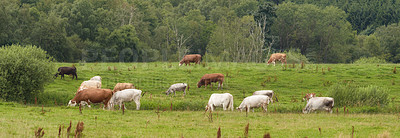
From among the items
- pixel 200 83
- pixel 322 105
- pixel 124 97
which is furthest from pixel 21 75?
pixel 322 105

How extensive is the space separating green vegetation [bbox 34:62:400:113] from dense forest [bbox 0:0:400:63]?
31.1m

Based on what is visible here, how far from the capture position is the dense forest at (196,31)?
2928 inches

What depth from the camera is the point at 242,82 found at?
125 feet

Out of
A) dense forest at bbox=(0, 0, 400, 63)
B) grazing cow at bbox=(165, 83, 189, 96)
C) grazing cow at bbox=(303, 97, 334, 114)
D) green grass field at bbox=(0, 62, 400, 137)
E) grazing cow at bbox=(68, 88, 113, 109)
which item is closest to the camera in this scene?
green grass field at bbox=(0, 62, 400, 137)

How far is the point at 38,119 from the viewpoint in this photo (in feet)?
63.8

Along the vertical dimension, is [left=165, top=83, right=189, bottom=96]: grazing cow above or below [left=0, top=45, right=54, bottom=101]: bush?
below

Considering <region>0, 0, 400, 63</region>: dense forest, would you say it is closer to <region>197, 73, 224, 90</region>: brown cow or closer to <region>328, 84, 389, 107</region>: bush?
<region>197, 73, 224, 90</region>: brown cow

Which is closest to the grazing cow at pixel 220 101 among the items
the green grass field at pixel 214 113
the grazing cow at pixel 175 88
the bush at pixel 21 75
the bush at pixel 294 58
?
the green grass field at pixel 214 113

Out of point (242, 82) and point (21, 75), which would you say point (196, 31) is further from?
point (21, 75)

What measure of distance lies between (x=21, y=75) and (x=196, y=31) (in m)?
85.9

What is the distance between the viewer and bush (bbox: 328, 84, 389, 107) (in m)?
27.5

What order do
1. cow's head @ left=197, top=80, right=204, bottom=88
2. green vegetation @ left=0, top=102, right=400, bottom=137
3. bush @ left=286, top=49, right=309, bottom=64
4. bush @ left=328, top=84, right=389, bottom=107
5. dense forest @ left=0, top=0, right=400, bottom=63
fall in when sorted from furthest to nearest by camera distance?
dense forest @ left=0, top=0, right=400, bottom=63
bush @ left=286, top=49, right=309, bottom=64
cow's head @ left=197, top=80, right=204, bottom=88
bush @ left=328, top=84, right=389, bottom=107
green vegetation @ left=0, top=102, right=400, bottom=137

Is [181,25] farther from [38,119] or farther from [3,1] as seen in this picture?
[38,119]

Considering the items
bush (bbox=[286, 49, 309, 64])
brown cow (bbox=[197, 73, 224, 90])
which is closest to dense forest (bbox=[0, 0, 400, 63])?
bush (bbox=[286, 49, 309, 64])
